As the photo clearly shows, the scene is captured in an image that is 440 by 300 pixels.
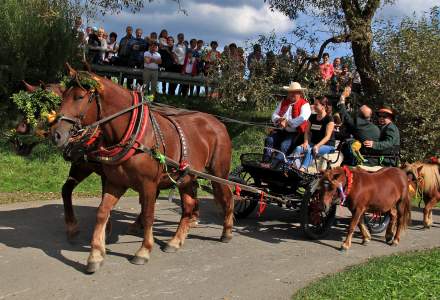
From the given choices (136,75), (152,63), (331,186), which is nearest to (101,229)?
(331,186)

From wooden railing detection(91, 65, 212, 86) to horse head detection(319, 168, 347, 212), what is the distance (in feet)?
31.9

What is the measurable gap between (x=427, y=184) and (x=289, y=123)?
2.72m

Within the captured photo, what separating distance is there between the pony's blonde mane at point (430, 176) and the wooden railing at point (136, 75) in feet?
28.4

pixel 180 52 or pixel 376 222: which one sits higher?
pixel 180 52

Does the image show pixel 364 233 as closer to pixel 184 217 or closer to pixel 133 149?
pixel 184 217

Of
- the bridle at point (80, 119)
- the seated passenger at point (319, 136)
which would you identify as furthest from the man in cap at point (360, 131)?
the bridle at point (80, 119)

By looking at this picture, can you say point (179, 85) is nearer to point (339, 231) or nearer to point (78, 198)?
point (78, 198)

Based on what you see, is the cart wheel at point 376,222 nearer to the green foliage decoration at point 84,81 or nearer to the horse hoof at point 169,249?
the horse hoof at point 169,249

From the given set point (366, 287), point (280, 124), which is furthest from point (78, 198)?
point (366, 287)

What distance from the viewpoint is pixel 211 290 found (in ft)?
18.9

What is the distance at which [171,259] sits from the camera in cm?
680

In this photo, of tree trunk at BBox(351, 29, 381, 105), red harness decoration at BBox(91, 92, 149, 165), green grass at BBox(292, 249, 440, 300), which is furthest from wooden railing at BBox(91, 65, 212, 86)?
green grass at BBox(292, 249, 440, 300)

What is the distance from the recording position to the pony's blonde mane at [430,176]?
937cm

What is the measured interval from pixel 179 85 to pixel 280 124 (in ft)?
31.9
